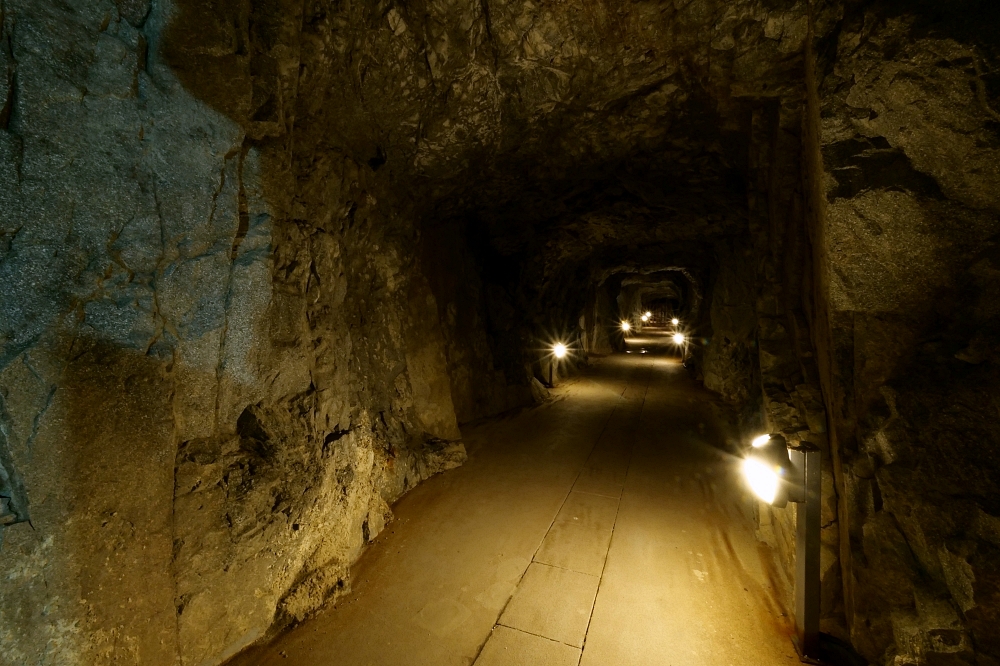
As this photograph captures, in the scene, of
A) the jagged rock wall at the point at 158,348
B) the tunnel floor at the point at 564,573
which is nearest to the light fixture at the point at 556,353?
the tunnel floor at the point at 564,573

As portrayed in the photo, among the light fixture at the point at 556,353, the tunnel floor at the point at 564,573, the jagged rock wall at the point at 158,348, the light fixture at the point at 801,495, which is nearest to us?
the jagged rock wall at the point at 158,348

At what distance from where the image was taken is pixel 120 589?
2.49m

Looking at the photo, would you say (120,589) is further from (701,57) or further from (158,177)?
(701,57)

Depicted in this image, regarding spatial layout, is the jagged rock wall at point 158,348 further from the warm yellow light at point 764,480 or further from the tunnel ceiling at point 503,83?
the warm yellow light at point 764,480

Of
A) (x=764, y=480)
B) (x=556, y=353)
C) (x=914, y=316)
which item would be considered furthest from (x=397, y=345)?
(x=556, y=353)

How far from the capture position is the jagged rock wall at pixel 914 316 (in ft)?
7.38

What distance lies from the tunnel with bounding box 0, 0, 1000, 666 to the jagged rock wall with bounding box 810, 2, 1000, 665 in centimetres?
2

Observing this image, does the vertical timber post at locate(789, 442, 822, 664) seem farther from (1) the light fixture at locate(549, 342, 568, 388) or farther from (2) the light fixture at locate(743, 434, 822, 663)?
(1) the light fixture at locate(549, 342, 568, 388)

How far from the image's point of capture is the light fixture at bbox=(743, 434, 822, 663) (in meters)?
2.61

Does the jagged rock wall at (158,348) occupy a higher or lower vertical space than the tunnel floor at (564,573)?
higher

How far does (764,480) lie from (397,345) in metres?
4.63

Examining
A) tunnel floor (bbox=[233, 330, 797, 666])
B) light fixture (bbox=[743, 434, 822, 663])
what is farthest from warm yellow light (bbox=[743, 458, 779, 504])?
tunnel floor (bbox=[233, 330, 797, 666])

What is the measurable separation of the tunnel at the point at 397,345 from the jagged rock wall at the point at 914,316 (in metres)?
0.02

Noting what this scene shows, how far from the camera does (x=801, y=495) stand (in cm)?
260
